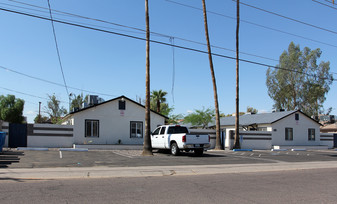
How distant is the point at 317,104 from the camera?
53.3m

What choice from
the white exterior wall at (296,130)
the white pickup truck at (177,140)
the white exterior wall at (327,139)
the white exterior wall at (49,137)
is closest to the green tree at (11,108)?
the white exterior wall at (49,137)

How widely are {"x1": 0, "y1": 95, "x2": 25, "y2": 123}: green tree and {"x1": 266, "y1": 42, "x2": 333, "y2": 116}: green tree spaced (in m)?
42.3

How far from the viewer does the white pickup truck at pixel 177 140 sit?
729 inches

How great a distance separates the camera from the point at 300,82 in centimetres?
5244

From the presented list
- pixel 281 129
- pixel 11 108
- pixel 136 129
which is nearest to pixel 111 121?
pixel 136 129

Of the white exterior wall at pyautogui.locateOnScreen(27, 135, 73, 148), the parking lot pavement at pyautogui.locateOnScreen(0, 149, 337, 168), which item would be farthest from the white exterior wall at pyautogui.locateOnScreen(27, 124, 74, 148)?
the parking lot pavement at pyautogui.locateOnScreen(0, 149, 337, 168)

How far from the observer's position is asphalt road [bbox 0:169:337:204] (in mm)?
7309

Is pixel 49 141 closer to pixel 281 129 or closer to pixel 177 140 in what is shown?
pixel 177 140

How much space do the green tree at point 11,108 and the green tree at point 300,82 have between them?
1665 inches

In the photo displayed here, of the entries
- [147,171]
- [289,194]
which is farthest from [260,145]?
[289,194]

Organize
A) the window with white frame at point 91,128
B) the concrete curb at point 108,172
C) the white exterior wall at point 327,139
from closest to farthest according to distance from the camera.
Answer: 1. the concrete curb at point 108,172
2. the window with white frame at point 91,128
3. the white exterior wall at point 327,139

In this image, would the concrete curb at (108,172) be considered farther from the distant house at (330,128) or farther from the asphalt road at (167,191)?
the distant house at (330,128)

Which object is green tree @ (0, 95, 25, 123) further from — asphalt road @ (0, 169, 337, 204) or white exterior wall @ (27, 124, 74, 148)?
asphalt road @ (0, 169, 337, 204)

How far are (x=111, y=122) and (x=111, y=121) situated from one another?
0.09 metres
